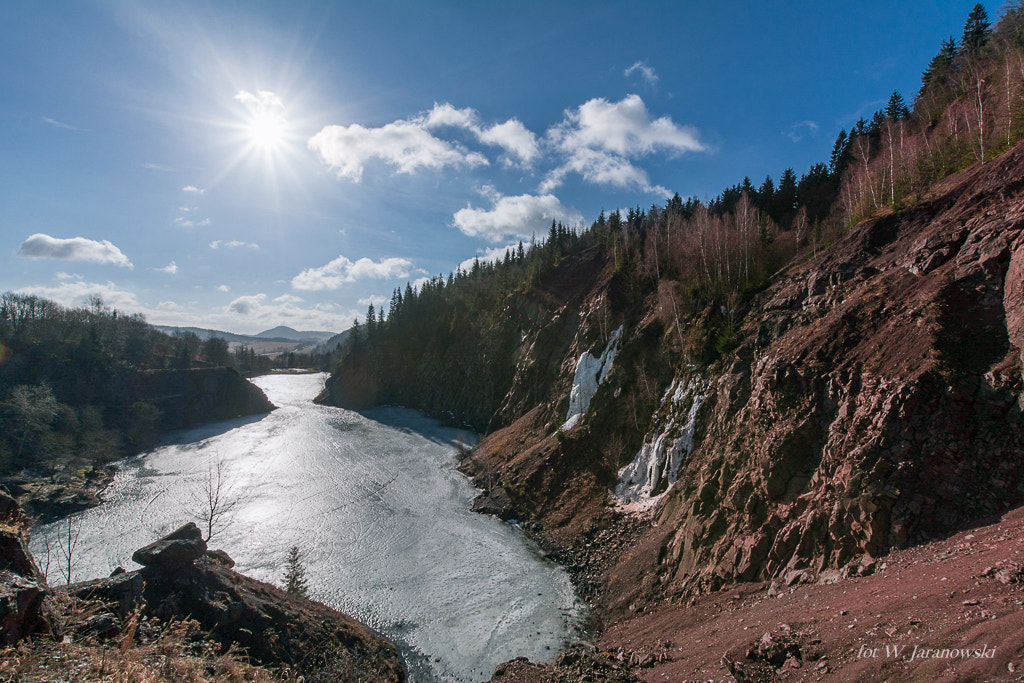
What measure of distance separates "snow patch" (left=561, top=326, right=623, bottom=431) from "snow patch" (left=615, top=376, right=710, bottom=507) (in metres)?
6.82

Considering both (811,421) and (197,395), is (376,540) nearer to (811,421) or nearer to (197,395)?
(811,421)

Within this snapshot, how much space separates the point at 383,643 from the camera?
1458cm

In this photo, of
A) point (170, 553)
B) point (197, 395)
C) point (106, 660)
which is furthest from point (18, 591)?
point (197, 395)

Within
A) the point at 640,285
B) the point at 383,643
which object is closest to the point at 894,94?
the point at 640,285

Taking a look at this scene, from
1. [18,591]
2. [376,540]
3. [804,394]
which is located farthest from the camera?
[376,540]

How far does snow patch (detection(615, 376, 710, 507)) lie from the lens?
784 inches

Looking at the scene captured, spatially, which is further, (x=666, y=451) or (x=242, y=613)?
(x=666, y=451)

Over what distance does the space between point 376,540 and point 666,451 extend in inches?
649

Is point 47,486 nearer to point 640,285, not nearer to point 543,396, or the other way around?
point 543,396

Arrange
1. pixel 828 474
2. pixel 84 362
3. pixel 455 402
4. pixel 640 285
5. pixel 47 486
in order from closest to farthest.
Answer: pixel 828 474 → pixel 47 486 → pixel 640 285 → pixel 84 362 → pixel 455 402

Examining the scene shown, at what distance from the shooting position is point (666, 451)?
812 inches

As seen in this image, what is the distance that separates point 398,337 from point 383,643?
69863 mm

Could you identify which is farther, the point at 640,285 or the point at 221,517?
the point at 640,285

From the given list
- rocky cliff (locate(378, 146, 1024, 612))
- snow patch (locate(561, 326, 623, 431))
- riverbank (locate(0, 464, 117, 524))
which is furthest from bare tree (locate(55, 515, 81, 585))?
snow patch (locate(561, 326, 623, 431))
